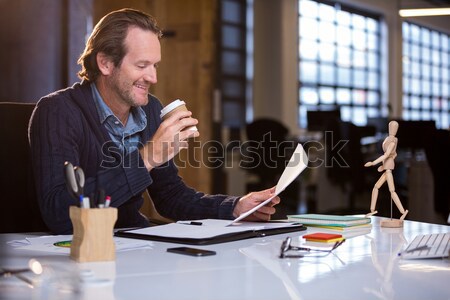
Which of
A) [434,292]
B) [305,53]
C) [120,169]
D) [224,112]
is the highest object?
[305,53]

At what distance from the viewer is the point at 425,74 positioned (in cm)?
1141

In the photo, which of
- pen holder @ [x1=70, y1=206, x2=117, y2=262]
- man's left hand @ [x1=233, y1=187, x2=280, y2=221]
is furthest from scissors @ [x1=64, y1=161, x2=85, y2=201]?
man's left hand @ [x1=233, y1=187, x2=280, y2=221]

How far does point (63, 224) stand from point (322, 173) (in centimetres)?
487

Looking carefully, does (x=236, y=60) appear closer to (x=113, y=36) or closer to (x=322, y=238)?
(x=113, y=36)

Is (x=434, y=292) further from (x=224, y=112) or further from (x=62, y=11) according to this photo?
(x=224, y=112)

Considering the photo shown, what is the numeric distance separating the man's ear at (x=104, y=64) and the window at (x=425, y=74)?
364 inches

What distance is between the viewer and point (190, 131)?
1.69 m

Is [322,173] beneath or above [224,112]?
beneath

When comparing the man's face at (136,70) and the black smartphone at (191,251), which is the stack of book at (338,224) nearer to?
the black smartphone at (191,251)

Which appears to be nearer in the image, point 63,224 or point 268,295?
point 268,295

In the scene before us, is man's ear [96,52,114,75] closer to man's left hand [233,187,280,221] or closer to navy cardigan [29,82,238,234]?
navy cardigan [29,82,238,234]

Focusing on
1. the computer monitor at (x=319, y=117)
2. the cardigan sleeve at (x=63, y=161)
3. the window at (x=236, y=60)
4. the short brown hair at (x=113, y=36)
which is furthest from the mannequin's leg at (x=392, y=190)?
the window at (x=236, y=60)

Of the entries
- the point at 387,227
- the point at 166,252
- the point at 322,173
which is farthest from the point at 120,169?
the point at 322,173

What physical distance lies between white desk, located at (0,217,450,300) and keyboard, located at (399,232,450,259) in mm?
15
